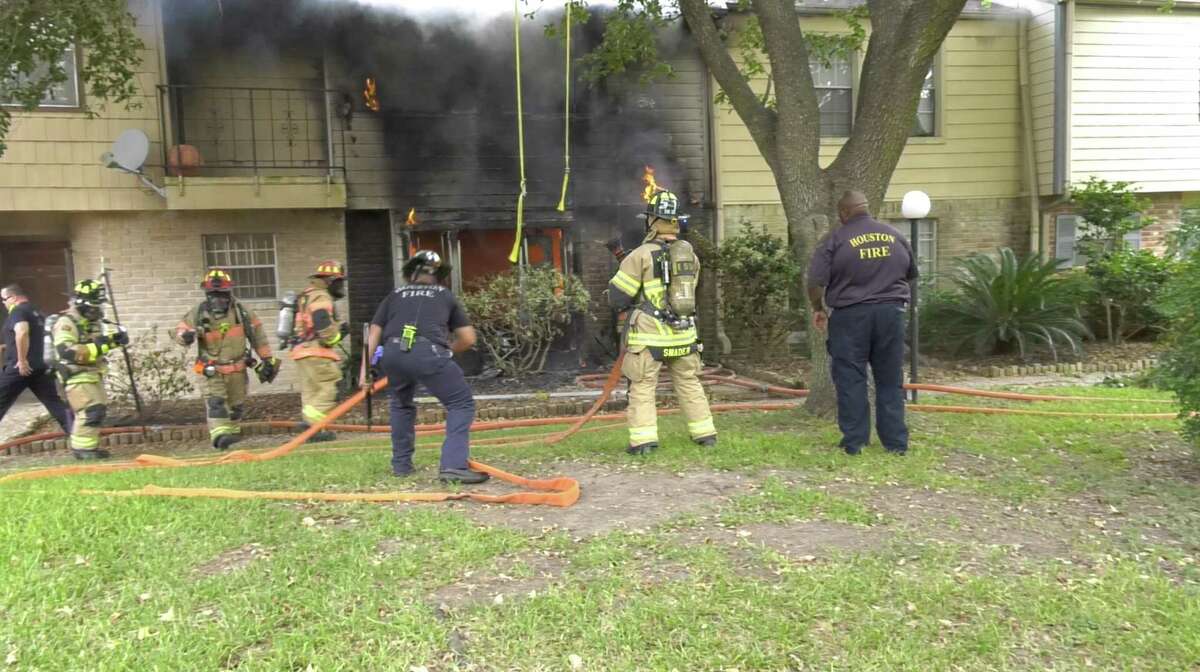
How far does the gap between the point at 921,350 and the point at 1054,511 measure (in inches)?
285

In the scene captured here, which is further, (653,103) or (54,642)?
(653,103)

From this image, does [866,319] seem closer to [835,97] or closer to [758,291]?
[758,291]

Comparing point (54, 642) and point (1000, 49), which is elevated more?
point (1000, 49)

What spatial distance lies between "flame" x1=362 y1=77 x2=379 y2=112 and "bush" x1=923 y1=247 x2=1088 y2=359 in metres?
7.88

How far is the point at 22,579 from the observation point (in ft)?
11.2

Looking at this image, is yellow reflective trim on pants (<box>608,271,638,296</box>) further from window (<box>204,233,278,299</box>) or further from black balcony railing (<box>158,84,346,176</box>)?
window (<box>204,233,278,299</box>)

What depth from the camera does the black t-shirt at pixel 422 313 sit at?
501 cm

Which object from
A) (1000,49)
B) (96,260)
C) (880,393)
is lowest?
(880,393)

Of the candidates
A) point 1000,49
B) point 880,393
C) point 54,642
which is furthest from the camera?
point 1000,49

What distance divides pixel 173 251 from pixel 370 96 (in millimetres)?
3067

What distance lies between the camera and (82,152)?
9609mm

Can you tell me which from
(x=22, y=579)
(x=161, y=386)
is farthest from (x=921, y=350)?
(x=22, y=579)

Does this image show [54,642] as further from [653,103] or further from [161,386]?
[653,103]

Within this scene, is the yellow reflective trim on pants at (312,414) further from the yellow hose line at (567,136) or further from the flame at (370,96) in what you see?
the flame at (370,96)
